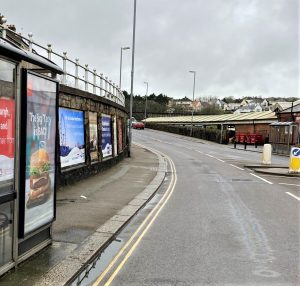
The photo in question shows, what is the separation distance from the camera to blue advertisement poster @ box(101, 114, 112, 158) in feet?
63.8

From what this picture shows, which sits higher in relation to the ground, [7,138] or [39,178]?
[7,138]

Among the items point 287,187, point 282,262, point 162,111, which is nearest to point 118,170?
point 287,187

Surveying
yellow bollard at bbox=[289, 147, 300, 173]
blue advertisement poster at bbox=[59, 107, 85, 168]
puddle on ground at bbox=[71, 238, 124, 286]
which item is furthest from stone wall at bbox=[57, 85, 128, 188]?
yellow bollard at bbox=[289, 147, 300, 173]

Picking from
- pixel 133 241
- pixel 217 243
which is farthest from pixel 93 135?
pixel 217 243

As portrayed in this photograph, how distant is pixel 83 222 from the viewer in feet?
29.4

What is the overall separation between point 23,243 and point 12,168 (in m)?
1.15

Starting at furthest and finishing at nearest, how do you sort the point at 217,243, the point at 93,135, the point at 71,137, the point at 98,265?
the point at 93,135, the point at 71,137, the point at 217,243, the point at 98,265

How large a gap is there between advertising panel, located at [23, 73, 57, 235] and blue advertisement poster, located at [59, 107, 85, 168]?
6.85m

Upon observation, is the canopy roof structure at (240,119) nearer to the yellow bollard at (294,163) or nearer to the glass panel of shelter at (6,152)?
the yellow bollard at (294,163)

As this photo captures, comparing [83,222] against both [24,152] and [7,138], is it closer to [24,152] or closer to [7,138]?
[24,152]

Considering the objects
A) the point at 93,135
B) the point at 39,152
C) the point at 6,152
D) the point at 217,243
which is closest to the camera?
the point at 6,152

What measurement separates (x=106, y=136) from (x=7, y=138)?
14.9 metres

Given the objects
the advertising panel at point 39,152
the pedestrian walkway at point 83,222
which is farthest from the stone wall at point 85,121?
the advertising panel at point 39,152

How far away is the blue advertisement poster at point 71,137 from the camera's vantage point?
1358 cm
